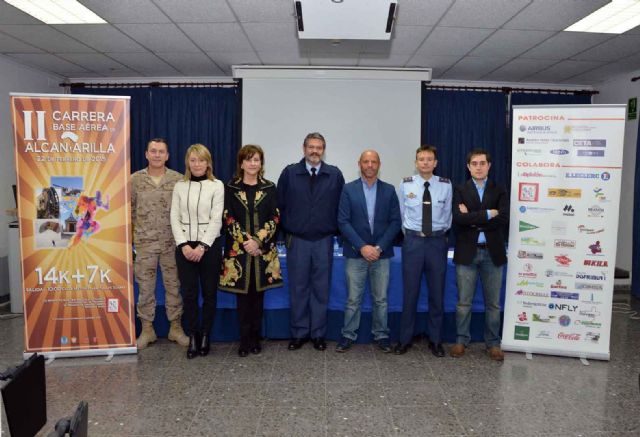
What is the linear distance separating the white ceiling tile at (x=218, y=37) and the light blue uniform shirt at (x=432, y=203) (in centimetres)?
243

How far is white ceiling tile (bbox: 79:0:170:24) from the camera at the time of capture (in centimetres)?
381

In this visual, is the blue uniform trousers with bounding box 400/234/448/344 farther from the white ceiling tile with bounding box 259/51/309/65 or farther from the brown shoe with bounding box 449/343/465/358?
the white ceiling tile with bounding box 259/51/309/65

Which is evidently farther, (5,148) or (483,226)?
(5,148)

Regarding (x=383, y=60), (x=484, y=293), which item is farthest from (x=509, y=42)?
(x=484, y=293)

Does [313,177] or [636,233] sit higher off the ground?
[313,177]

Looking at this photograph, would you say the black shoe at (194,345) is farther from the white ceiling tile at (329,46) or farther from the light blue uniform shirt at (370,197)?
the white ceiling tile at (329,46)

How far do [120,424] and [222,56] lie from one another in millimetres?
4397

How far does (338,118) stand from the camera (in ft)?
21.0

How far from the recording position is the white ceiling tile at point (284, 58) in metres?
5.54

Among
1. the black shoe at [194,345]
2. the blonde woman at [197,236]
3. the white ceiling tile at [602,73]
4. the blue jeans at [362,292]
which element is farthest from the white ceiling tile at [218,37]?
the white ceiling tile at [602,73]

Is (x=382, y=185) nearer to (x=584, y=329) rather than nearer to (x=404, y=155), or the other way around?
(x=584, y=329)

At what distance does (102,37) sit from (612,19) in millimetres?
4922

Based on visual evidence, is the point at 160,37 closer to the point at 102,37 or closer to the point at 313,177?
the point at 102,37

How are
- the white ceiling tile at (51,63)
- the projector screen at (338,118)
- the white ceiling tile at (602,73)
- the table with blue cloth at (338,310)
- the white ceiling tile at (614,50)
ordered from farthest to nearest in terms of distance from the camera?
1. the projector screen at (338,118)
2. the white ceiling tile at (602,73)
3. the white ceiling tile at (51,63)
4. the white ceiling tile at (614,50)
5. the table with blue cloth at (338,310)
